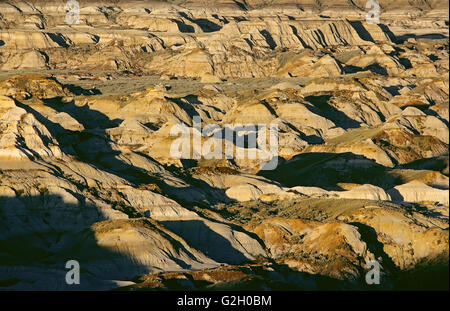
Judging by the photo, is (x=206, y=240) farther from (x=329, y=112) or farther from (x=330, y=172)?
(x=329, y=112)

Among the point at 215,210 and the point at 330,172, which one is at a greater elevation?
the point at 330,172

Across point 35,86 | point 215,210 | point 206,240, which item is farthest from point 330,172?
point 35,86

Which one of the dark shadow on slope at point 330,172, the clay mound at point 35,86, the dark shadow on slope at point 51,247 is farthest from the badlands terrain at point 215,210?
the clay mound at point 35,86

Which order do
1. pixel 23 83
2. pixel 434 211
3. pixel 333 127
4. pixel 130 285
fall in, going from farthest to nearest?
pixel 23 83 < pixel 333 127 < pixel 434 211 < pixel 130 285

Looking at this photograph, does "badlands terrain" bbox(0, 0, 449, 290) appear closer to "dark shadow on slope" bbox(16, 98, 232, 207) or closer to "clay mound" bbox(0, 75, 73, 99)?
"dark shadow on slope" bbox(16, 98, 232, 207)

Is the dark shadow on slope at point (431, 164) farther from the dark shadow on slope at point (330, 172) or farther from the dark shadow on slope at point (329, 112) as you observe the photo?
the dark shadow on slope at point (329, 112)

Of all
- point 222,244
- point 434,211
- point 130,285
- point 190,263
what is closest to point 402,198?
point 434,211

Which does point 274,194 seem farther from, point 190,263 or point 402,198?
point 190,263

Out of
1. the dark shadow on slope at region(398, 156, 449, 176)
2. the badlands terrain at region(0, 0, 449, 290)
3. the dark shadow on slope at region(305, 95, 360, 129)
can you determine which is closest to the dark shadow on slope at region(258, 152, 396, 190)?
the badlands terrain at region(0, 0, 449, 290)
